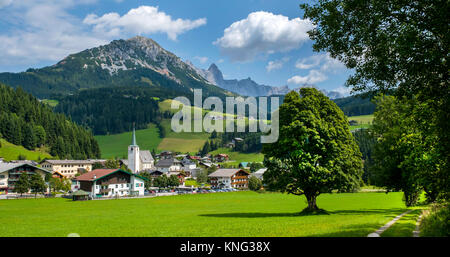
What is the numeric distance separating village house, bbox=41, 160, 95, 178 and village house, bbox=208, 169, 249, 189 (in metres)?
73.0

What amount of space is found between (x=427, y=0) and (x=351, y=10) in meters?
4.25

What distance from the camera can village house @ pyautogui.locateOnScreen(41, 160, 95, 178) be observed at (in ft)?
573

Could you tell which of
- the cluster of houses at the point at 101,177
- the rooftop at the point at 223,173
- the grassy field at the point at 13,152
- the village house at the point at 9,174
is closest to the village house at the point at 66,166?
the cluster of houses at the point at 101,177

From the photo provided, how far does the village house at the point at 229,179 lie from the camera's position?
564 ft

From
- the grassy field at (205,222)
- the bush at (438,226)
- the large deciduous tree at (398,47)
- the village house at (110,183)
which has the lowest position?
the village house at (110,183)

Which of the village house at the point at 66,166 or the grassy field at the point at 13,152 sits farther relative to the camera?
the grassy field at the point at 13,152

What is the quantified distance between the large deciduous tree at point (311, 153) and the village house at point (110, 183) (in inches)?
3426

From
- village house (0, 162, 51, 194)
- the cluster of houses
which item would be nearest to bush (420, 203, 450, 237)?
the cluster of houses

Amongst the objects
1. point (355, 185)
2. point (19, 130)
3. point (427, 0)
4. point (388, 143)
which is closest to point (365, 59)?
point (427, 0)

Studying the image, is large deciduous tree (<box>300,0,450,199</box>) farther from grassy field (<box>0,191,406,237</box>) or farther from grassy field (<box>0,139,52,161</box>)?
grassy field (<box>0,139,52,161</box>)

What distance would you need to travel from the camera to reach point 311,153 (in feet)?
120

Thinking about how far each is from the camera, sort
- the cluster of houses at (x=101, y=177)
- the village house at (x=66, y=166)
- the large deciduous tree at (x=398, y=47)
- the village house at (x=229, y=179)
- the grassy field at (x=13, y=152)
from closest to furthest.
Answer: the large deciduous tree at (x=398, y=47)
the cluster of houses at (x=101, y=177)
the village house at (x=229, y=179)
the village house at (x=66, y=166)
the grassy field at (x=13, y=152)

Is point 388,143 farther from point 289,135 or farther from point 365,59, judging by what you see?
point 365,59

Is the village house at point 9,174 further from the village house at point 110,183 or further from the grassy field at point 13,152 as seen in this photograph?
Result: the grassy field at point 13,152
